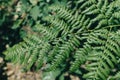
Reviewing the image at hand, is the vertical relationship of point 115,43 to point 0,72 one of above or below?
above

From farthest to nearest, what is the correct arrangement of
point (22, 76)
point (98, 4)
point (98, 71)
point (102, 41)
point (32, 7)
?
point (22, 76) < point (32, 7) < point (98, 4) < point (102, 41) < point (98, 71)

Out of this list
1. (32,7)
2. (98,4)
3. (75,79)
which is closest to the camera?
(98,4)

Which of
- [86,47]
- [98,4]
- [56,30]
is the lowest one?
[86,47]

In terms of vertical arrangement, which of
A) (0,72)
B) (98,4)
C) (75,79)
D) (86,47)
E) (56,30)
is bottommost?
(75,79)

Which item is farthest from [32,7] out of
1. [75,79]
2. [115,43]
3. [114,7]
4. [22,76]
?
[22,76]

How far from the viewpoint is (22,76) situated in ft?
13.4

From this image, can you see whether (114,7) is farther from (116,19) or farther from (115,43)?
(115,43)

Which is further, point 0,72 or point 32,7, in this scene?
point 0,72

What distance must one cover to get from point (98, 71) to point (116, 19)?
0.47 metres

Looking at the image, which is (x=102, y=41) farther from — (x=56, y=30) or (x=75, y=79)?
(x=75, y=79)

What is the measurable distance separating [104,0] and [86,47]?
1.32ft

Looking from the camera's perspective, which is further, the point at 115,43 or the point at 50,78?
the point at 50,78

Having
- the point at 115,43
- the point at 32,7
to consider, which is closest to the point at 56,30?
the point at 115,43

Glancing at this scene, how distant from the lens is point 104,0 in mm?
1923
